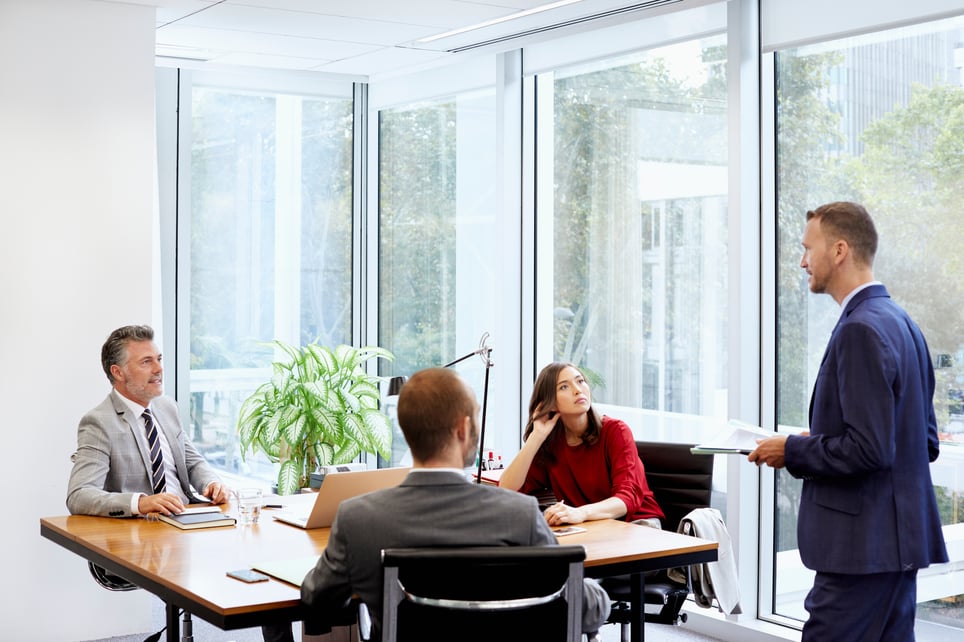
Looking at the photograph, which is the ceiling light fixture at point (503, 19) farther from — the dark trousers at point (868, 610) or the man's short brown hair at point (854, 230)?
the dark trousers at point (868, 610)

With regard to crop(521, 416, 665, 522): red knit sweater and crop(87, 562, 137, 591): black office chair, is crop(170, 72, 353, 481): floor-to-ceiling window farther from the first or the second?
crop(521, 416, 665, 522): red knit sweater

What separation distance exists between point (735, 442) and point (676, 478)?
0.89 m

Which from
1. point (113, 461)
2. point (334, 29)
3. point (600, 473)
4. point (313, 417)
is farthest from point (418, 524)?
point (313, 417)

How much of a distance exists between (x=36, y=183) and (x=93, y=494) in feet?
6.21

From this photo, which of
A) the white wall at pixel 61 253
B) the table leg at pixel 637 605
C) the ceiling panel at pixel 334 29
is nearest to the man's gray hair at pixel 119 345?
the white wall at pixel 61 253

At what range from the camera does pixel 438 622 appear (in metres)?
2.31

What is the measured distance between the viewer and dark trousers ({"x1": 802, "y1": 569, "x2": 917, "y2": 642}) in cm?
313

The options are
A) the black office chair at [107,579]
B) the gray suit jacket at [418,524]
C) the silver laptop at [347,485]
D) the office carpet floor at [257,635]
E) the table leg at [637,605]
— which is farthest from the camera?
the office carpet floor at [257,635]

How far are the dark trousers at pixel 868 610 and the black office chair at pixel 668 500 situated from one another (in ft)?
2.52

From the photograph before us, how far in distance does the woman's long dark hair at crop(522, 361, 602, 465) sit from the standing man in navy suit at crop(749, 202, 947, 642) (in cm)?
93

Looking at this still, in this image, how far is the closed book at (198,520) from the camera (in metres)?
3.54

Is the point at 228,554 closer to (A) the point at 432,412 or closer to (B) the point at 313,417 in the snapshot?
(A) the point at 432,412

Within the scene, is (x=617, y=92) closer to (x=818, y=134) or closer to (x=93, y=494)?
(x=818, y=134)

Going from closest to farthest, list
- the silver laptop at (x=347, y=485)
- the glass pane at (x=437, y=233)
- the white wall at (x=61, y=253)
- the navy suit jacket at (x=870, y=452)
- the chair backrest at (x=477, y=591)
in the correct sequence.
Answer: the chair backrest at (x=477, y=591) < the navy suit jacket at (x=870, y=452) < the silver laptop at (x=347, y=485) < the white wall at (x=61, y=253) < the glass pane at (x=437, y=233)
